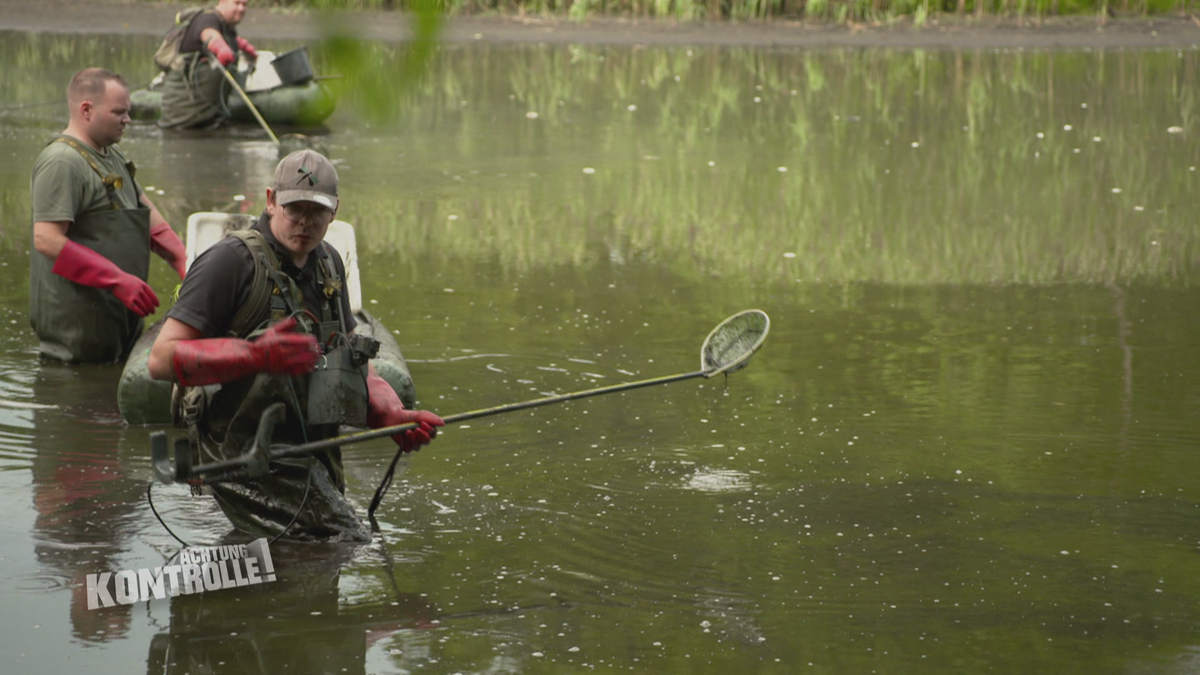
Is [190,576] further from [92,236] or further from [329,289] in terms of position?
[92,236]

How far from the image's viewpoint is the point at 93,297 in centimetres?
738

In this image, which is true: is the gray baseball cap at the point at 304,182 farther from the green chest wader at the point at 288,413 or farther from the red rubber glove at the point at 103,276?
the red rubber glove at the point at 103,276

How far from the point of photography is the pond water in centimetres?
488

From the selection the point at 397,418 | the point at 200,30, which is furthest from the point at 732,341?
the point at 200,30

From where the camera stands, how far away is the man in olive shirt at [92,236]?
7.02m

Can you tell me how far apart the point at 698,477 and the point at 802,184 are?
6.67 metres

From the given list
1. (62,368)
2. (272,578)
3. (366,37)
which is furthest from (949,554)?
(62,368)

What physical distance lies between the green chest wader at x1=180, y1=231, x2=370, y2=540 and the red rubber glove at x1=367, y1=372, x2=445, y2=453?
10 centimetres

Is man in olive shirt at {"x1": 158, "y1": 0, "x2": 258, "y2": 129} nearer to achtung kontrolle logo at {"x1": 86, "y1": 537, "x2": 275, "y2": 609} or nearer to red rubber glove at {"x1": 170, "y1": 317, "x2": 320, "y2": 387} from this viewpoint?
achtung kontrolle logo at {"x1": 86, "y1": 537, "x2": 275, "y2": 609}

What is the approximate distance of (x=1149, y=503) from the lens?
6129 mm

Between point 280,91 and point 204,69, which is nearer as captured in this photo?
point 204,69

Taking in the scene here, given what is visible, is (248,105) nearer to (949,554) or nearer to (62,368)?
(62,368)

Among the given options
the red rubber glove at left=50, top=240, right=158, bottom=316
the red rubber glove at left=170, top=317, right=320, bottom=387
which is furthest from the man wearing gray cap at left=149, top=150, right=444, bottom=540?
the red rubber glove at left=50, top=240, right=158, bottom=316

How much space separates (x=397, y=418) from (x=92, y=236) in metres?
2.62
